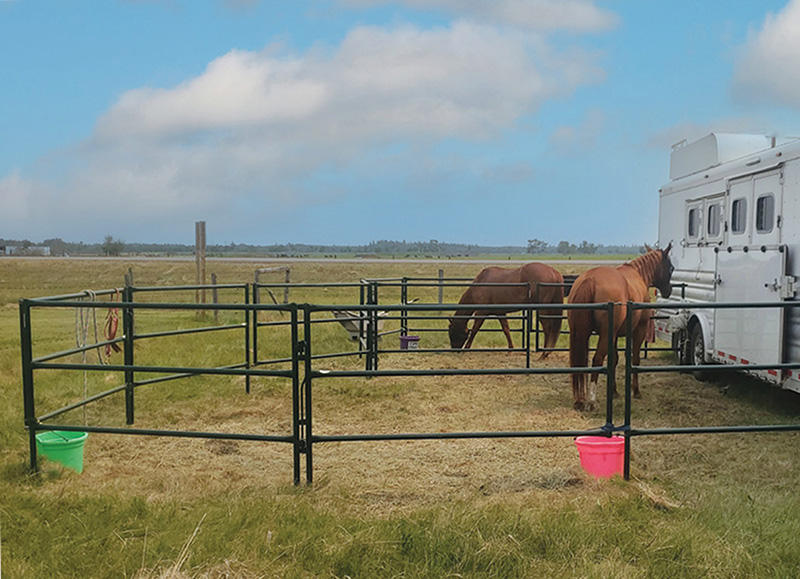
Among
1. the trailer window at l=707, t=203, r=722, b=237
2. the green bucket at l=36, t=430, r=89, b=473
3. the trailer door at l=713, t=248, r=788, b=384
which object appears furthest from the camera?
the trailer window at l=707, t=203, r=722, b=237

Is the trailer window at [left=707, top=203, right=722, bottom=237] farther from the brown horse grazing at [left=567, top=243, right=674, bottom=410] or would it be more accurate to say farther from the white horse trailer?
the brown horse grazing at [left=567, top=243, right=674, bottom=410]

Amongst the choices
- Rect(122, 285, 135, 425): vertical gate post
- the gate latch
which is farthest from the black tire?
Rect(122, 285, 135, 425): vertical gate post

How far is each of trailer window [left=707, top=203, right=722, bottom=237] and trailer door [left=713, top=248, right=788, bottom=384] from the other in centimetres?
Result: 47

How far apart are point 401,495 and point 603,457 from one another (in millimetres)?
1294

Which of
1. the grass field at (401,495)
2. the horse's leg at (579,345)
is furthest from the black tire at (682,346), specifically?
the horse's leg at (579,345)

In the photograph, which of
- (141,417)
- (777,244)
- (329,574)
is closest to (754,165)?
(777,244)

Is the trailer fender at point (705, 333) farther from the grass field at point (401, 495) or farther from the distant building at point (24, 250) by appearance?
the distant building at point (24, 250)

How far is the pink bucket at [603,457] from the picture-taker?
168 inches

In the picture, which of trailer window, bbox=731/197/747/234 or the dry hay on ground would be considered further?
trailer window, bbox=731/197/747/234

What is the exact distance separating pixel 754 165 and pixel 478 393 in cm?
352

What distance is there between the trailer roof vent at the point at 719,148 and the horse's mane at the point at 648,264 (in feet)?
3.68

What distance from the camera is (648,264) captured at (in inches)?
318

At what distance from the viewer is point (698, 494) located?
12.8 feet

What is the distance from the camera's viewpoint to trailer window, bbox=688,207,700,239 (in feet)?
26.3
